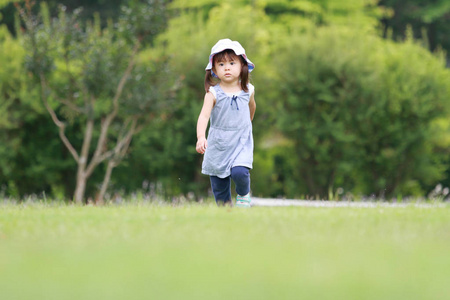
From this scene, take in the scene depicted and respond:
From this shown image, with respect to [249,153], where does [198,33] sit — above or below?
above

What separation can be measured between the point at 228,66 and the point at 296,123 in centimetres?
850

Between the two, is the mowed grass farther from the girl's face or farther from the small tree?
the small tree

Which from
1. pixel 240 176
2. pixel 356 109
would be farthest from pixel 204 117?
pixel 356 109

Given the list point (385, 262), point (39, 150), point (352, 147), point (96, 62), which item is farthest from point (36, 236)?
point (352, 147)

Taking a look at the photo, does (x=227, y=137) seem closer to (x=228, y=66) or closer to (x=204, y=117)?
(x=204, y=117)

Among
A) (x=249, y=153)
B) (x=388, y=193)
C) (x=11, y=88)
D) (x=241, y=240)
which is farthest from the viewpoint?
(x=388, y=193)

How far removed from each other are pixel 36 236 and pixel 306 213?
228 centimetres

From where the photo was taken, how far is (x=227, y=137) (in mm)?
6574

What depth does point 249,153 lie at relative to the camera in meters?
6.58

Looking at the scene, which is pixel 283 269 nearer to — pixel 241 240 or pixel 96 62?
pixel 241 240

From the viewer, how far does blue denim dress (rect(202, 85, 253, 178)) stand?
655cm

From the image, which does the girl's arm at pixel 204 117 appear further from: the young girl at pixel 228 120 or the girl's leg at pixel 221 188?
the girl's leg at pixel 221 188

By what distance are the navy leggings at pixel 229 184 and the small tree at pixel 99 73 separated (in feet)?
21.4

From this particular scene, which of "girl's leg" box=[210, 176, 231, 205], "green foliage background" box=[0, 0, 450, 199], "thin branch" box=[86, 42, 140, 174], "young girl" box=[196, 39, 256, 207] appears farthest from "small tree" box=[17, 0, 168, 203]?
"young girl" box=[196, 39, 256, 207]
